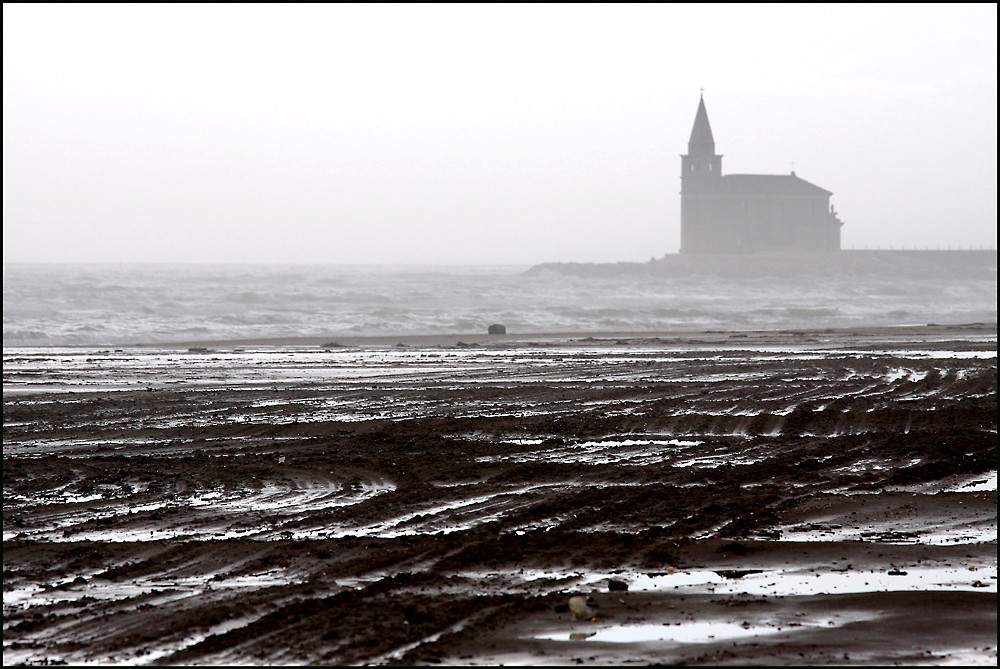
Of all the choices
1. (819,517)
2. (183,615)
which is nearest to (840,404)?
(819,517)

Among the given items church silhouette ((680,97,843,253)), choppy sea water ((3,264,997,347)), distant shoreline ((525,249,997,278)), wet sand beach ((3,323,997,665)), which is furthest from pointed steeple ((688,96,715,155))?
wet sand beach ((3,323,997,665))

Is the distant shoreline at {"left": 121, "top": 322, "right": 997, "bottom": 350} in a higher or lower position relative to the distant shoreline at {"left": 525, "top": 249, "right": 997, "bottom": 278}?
lower

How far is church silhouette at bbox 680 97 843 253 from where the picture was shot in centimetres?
12312

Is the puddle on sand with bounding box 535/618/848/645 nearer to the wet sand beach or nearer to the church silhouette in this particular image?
the wet sand beach

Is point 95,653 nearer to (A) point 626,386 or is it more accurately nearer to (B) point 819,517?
(B) point 819,517

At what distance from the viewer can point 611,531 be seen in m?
6.44

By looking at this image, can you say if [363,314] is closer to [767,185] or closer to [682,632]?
[682,632]

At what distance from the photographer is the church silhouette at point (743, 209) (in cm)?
12312

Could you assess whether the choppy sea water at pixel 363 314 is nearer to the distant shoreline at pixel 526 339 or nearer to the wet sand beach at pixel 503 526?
the distant shoreline at pixel 526 339

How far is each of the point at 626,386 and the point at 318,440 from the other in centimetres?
601

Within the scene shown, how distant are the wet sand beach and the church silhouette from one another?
A: 111m

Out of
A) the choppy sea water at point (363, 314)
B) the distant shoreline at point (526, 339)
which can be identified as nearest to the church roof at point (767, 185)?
the choppy sea water at point (363, 314)

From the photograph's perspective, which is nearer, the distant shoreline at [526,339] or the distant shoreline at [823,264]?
the distant shoreline at [526,339]

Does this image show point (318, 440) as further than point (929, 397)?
No
